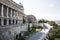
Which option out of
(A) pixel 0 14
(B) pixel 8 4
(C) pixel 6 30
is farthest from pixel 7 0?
(C) pixel 6 30

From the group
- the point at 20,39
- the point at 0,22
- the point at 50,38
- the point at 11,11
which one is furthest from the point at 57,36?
the point at 11,11

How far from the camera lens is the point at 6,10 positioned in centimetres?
4072

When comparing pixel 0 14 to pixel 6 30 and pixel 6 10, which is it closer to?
pixel 6 10

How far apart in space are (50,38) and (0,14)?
1663 centimetres

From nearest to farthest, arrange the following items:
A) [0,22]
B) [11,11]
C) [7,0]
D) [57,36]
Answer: [57,36] → [0,22] → [7,0] → [11,11]

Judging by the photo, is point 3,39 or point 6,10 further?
point 6,10

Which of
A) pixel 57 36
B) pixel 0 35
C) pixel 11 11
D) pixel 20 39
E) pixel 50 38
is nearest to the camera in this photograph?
pixel 0 35

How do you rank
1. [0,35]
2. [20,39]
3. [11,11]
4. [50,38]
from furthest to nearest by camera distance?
[11,11] → [50,38] → [20,39] → [0,35]

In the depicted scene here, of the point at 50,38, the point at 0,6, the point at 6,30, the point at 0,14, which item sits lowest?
the point at 50,38

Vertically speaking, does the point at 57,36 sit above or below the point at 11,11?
below

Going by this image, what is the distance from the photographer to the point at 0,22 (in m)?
35.9

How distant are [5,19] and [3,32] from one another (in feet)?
74.3

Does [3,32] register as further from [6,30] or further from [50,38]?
[50,38]

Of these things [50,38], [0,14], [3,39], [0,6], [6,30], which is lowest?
[50,38]
